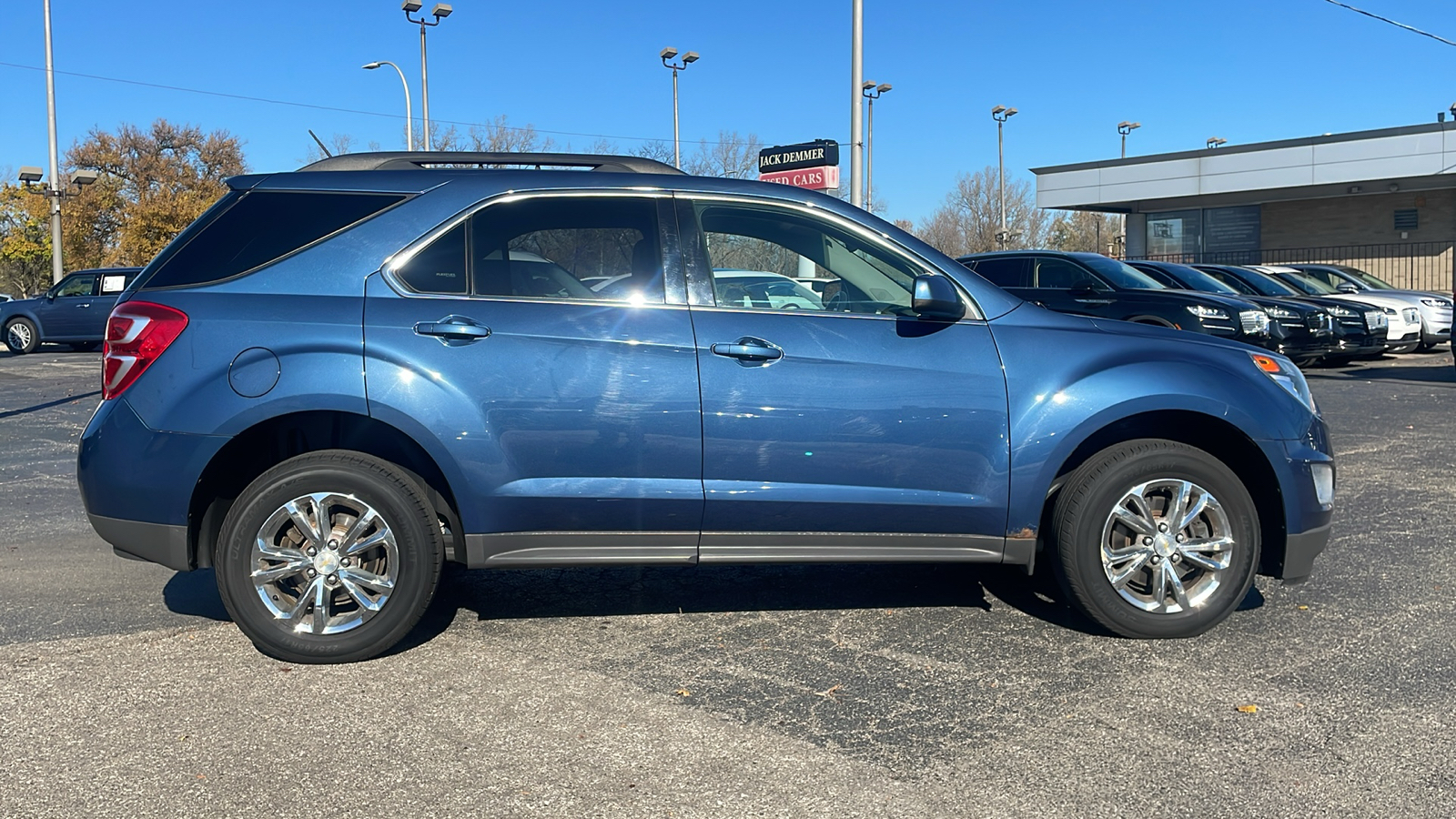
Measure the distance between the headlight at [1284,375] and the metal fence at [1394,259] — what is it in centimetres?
2945

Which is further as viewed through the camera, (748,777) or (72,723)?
(72,723)

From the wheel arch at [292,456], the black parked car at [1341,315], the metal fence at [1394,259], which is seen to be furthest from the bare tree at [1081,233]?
the wheel arch at [292,456]


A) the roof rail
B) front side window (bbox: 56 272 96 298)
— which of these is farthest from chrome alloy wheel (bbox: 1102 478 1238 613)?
front side window (bbox: 56 272 96 298)

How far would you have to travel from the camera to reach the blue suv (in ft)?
13.9

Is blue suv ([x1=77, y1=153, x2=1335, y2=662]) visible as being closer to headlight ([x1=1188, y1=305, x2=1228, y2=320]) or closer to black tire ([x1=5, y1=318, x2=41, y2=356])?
headlight ([x1=1188, y1=305, x2=1228, y2=320])

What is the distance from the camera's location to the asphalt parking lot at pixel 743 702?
10.7 feet

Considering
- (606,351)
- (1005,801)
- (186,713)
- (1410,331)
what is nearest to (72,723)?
(186,713)

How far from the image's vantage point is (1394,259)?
105 feet

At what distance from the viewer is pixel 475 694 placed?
4047 millimetres

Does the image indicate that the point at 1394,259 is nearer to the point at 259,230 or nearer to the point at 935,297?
the point at 935,297

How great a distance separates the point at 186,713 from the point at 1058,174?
35.4 m

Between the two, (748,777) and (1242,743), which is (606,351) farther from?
(1242,743)

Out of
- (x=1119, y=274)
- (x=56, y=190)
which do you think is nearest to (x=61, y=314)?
(x=56, y=190)

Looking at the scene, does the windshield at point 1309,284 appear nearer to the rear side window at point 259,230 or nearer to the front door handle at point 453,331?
the front door handle at point 453,331
